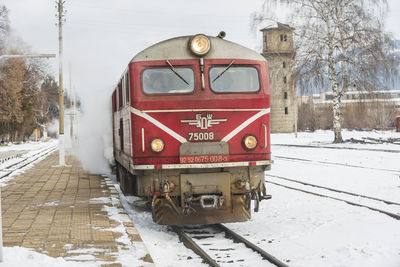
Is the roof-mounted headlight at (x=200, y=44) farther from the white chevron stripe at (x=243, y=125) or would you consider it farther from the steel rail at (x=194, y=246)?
the steel rail at (x=194, y=246)

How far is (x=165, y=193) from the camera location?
7.93 m

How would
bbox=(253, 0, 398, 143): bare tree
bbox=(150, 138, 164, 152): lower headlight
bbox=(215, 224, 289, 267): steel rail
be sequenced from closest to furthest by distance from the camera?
bbox=(215, 224, 289, 267): steel rail, bbox=(150, 138, 164, 152): lower headlight, bbox=(253, 0, 398, 143): bare tree

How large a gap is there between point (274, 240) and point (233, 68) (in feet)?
8.88

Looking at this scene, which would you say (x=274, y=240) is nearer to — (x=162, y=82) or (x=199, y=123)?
(x=199, y=123)

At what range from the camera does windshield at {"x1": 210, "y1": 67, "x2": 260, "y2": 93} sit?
830 centimetres

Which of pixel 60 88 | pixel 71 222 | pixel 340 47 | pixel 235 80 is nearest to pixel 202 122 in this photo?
pixel 235 80

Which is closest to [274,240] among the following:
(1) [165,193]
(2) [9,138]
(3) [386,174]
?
(1) [165,193]

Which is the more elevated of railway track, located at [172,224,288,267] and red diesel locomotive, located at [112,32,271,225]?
red diesel locomotive, located at [112,32,271,225]

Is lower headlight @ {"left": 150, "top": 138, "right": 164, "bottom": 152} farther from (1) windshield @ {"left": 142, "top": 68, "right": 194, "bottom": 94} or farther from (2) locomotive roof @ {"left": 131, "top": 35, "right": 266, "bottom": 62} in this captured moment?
(2) locomotive roof @ {"left": 131, "top": 35, "right": 266, "bottom": 62}

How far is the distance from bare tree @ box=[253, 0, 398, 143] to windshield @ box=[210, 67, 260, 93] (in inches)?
903

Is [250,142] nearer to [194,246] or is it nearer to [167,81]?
[167,81]

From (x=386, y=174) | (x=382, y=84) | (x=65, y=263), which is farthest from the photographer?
(x=382, y=84)

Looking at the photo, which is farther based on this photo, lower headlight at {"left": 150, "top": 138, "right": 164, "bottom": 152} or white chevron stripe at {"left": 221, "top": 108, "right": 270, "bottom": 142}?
white chevron stripe at {"left": 221, "top": 108, "right": 270, "bottom": 142}

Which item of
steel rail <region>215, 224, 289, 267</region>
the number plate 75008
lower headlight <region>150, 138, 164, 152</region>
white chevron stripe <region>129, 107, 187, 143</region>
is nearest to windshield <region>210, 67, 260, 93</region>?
the number plate 75008
